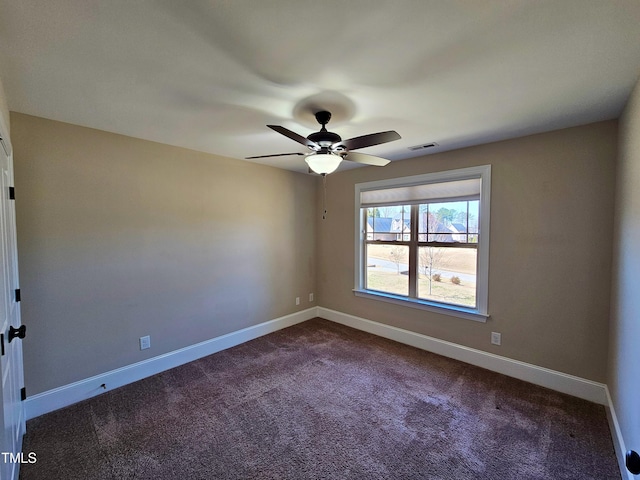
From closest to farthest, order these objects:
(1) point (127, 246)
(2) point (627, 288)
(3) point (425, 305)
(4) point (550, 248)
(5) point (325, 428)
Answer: (2) point (627, 288)
(5) point (325, 428)
(4) point (550, 248)
(1) point (127, 246)
(3) point (425, 305)

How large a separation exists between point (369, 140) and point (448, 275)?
224cm

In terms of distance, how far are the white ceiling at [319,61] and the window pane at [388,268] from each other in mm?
1862

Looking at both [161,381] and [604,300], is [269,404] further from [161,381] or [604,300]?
[604,300]

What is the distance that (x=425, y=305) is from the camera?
3480 mm

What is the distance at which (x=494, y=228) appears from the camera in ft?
9.63

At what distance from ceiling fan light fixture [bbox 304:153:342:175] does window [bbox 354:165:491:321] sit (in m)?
1.81

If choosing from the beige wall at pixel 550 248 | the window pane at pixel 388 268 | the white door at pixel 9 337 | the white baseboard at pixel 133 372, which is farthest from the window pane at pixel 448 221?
the white door at pixel 9 337

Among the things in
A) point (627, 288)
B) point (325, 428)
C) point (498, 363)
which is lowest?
point (325, 428)

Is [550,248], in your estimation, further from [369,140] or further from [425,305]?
→ [369,140]

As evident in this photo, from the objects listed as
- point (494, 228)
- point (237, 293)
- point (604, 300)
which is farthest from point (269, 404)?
point (604, 300)

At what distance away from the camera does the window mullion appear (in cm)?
363

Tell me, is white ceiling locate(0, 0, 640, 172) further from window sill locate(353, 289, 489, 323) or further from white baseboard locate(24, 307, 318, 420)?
white baseboard locate(24, 307, 318, 420)

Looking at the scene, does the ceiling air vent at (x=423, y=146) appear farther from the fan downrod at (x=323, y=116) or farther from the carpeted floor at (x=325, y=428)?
the carpeted floor at (x=325, y=428)

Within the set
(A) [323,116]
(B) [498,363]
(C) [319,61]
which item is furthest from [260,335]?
(C) [319,61]
